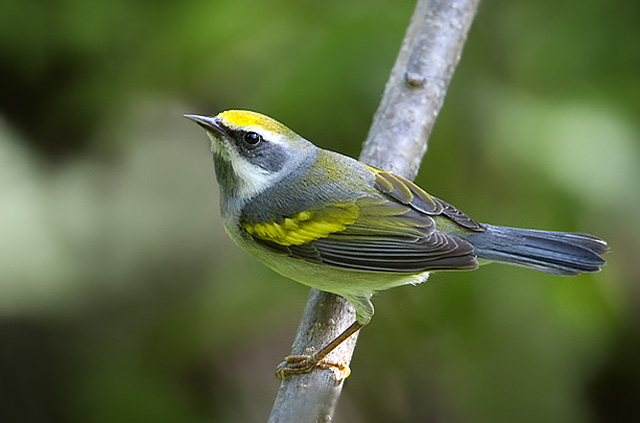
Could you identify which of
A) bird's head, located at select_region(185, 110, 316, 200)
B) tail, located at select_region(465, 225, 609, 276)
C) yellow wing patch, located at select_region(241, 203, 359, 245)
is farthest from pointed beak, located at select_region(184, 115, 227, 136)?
tail, located at select_region(465, 225, 609, 276)

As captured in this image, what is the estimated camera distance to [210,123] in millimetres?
2719

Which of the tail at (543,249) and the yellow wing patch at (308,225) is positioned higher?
the tail at (543,249)

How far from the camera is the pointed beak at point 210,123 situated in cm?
269

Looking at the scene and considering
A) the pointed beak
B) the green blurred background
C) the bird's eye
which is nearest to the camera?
→ the pointed beak

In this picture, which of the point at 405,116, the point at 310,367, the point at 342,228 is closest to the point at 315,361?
the point at 310,367

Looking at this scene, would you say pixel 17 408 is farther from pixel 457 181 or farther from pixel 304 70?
pixel 457 181

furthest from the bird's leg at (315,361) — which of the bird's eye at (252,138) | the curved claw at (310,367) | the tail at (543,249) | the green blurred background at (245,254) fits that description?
the green blurred background at (245,254)

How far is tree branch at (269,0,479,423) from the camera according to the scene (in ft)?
9.26

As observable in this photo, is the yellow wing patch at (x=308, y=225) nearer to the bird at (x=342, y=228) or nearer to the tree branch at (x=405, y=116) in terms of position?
the bird at (x=342, y=228)

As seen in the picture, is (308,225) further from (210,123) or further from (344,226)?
(210,123)

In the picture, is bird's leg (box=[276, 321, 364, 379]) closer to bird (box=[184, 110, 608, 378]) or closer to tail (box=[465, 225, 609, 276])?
bird (box=[184, 110, 608, 378])

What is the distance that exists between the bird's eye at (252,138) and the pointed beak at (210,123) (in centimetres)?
8

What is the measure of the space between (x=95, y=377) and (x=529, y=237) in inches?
89.0

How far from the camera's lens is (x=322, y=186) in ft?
9.62
